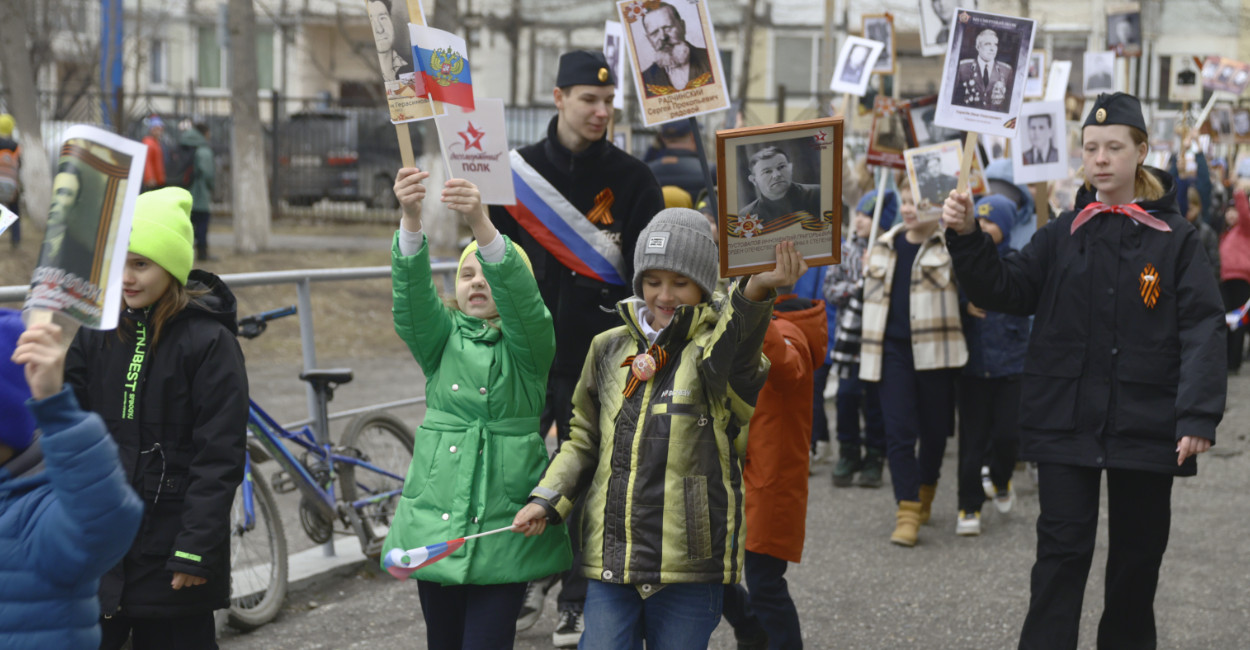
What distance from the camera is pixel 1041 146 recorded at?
23.2 feet

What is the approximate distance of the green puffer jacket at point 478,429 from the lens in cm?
386

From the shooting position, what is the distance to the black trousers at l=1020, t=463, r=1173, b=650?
4.57 metres

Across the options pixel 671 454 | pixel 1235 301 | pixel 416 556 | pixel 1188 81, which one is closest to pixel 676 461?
pixel 671 454

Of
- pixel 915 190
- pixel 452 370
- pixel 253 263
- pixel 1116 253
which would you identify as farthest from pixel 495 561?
pixel 253 263

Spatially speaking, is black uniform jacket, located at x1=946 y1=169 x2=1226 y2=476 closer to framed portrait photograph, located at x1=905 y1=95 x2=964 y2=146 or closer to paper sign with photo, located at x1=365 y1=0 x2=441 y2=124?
paper sign with photo, located at x1=365 y1=0 x2=441 y2=124

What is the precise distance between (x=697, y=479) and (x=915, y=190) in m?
3.52

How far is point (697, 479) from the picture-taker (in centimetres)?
370

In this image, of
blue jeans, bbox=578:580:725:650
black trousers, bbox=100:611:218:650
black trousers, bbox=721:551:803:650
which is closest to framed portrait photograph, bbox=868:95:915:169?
black trousers, bbox=721:551:803:650

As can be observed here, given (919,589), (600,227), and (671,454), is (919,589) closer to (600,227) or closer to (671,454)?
(600,227)

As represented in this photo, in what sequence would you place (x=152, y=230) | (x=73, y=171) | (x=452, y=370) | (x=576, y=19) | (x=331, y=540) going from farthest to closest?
(x=576, y=19) < (x=331, y=540) < (x=452, y=370) < (x=152, y=230) < (x=73, y=171)

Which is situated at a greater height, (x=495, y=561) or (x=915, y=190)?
(x=915, y=190)

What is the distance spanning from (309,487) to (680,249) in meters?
2.88

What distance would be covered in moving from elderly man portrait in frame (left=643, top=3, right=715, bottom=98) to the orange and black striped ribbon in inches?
74.4

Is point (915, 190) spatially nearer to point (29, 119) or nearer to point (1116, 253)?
Result: point (1116, 253)
